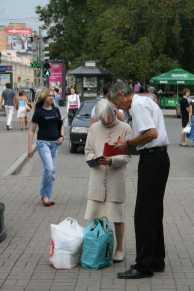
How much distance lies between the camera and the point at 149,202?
628cm

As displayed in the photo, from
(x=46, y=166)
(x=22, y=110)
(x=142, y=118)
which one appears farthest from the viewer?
(x=22, y=110)

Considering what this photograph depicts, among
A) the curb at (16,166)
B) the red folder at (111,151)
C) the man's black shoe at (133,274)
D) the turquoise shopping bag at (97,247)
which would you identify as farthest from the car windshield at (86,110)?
the man's black shoe at (133,274)

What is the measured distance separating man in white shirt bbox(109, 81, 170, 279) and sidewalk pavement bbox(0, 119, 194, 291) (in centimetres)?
21

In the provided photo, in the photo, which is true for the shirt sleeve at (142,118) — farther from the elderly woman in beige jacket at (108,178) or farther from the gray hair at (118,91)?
the elderly woman in beige jacket at (108,178)

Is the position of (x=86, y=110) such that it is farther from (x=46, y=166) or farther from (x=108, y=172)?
(x=108, y=172)

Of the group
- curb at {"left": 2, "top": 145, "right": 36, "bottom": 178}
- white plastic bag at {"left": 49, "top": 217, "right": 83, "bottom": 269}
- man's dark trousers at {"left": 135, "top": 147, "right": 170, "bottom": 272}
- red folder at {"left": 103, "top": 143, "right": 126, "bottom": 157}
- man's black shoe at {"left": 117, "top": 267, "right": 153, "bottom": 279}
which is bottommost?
curb at {"left": 2, "top": 145, "right": 36, "bottom": 178}

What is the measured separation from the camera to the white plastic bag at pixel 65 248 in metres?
6.64

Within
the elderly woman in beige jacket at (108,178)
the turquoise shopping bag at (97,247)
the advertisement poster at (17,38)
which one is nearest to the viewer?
the turquoise shopping bag at (97,247)

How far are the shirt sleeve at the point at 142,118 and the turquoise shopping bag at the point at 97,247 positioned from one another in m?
1.17

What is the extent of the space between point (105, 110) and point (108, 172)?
2.09ft

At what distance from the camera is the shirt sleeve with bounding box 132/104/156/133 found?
19.8 feet

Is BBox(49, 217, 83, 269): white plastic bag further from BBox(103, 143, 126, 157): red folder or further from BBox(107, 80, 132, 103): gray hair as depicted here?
BBox(107, 80, 132, 103): gray hair

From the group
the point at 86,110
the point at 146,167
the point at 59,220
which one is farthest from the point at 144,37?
the point at 146,167

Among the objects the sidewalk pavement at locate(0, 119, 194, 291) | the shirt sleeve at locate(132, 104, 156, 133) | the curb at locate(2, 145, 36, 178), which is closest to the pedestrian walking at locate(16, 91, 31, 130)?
the curb at locate(2, 145, 36, 178)
